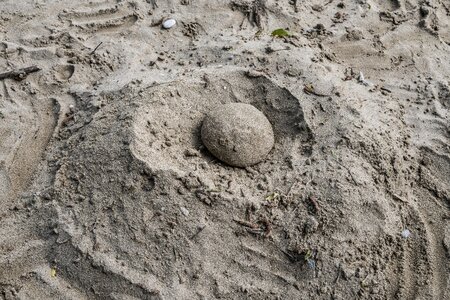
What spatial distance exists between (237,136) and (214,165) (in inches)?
9.6

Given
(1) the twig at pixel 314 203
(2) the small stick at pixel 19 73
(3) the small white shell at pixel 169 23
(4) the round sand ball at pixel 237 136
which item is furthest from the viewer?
(3) the small white shell at pixel 169 23

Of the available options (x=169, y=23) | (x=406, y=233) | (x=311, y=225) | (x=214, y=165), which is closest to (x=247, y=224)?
(x=311, y=225)

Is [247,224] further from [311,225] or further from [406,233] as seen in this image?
[406,233]

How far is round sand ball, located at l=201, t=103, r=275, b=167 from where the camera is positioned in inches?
106

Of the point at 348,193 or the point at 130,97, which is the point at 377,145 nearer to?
the point at 348,193

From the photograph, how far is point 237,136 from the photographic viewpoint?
269 cm

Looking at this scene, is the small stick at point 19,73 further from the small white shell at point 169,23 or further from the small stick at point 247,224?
the small stick at point 247,224

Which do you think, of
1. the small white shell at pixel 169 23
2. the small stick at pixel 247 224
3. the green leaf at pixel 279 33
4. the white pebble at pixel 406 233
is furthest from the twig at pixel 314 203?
the small white shell at pixel 169 23

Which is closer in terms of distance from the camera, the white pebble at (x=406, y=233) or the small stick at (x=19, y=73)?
the white pebble at (x=406, y=233)

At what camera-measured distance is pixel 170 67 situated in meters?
3.34

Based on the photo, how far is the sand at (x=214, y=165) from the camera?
236cm

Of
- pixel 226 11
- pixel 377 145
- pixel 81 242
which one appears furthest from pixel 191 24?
pixel 81 242

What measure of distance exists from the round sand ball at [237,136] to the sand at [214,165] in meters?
0.08

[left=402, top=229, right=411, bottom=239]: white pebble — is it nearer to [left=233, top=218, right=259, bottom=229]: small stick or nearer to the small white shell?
[left=233, top=218, right=259, bottom=229]: small stick
